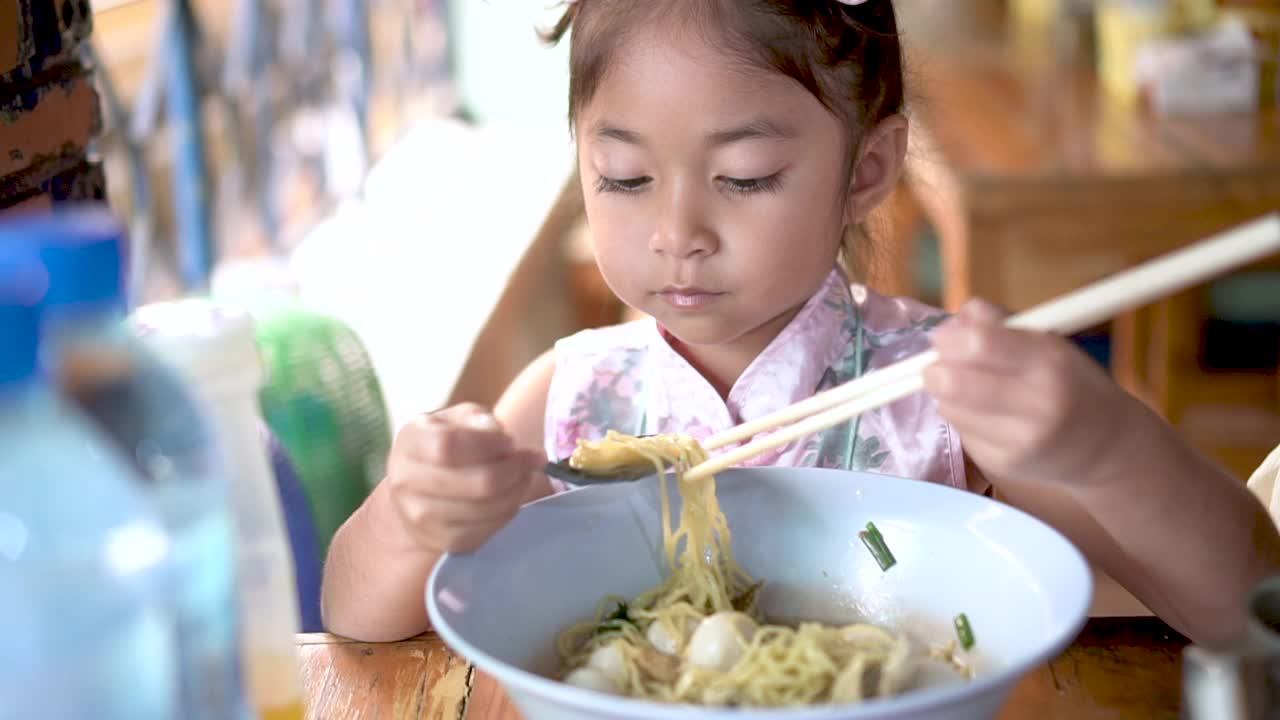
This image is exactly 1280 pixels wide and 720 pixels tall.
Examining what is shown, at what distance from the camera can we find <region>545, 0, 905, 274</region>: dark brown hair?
1.26 metres

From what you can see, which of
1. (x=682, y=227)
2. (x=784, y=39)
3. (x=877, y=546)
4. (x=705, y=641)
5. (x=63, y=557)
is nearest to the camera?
(x=63, y=557)

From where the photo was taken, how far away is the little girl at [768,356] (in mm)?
918

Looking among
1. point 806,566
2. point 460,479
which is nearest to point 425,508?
point 460,479

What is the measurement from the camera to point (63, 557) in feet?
1.83

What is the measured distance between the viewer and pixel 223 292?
7.06 feet

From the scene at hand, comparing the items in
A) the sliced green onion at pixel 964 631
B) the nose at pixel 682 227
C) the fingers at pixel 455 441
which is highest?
the nose at pixel 682 227

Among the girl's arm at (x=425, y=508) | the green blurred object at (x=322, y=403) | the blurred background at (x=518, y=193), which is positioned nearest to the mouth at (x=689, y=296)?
the girl's arm at (x=425, y=508)

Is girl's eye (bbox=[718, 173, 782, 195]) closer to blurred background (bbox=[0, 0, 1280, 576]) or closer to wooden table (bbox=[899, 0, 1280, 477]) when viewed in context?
blurred background (bbox=[0, 0, 1280, 576])

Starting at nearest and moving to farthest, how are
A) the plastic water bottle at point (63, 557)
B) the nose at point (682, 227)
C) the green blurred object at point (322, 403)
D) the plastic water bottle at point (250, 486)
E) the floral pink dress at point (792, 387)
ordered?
1. the plastic water bottle at point (63, 557)
2. the plastic water bottle at point (250, 486)
3. the nose at point (682, 227)
4. the floral pink dress at point (792, 387)
5. the green blurred object at point (322, 403)

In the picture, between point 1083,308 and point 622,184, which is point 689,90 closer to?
point 622,184

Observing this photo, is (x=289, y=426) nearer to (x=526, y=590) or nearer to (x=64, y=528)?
(x=526, y=590)

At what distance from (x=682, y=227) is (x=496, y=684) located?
412mm

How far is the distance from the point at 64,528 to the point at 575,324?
3.77 m

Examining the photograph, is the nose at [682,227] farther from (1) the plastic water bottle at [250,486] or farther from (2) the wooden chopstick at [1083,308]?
(1) the plastic water bottle at [250,486]
